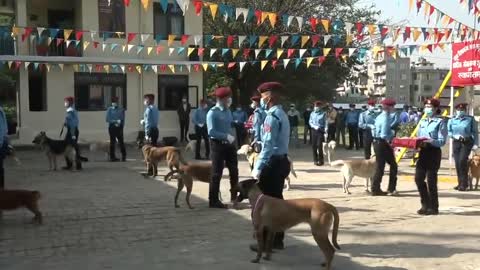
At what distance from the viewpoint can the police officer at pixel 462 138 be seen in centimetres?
1158

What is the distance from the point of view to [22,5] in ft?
71.3

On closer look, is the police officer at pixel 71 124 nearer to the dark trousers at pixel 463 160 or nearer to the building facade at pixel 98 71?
the building facade at pixel 98 71

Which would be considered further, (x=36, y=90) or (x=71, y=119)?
(x=36, y=90)

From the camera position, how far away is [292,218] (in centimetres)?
610

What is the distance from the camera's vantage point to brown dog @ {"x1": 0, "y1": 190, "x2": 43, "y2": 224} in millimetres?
8008

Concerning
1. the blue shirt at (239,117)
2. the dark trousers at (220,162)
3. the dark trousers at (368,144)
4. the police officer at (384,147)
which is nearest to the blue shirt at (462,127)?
the police officer at (384,147)

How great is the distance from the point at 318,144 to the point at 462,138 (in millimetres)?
5052

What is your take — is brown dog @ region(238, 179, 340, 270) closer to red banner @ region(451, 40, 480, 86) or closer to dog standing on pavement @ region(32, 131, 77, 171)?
red banner @ region(451, 40, 480, 86)

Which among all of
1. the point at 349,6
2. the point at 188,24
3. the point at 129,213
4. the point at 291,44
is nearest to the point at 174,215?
the point at 129,213

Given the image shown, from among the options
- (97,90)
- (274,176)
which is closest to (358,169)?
(274,176)

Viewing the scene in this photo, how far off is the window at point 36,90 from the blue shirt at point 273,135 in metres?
18.1

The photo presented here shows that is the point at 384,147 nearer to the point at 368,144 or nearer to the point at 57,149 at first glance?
the point at 368,144

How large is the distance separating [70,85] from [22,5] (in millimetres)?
3426

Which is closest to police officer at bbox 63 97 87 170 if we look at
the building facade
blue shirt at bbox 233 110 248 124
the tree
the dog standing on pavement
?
the dog standing on pavement
